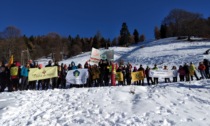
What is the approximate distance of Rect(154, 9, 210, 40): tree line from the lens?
68938mm

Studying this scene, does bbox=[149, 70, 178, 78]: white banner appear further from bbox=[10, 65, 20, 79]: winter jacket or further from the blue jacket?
bbox=[10, 65, 20, 79]: winter jacket

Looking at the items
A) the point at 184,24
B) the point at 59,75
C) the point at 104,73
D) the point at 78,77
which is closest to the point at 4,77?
the point at 59,75

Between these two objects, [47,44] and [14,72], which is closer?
[14,72]

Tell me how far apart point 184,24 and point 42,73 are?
65.4m

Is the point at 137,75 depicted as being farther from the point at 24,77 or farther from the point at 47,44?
the point at 47,44

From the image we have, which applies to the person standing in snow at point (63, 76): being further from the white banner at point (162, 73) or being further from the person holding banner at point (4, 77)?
the white banner at point (162, 73)

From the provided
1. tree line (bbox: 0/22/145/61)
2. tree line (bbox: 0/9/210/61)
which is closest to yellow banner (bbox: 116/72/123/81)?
tree line (bbox: 0/22/145/61)

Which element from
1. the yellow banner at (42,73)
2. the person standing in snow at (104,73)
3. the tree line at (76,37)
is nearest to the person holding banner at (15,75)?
the yellow banner at (42,73)

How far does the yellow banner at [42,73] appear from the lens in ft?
55.1

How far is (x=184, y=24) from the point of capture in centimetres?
7481

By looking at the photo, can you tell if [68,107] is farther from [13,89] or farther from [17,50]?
[17,50]

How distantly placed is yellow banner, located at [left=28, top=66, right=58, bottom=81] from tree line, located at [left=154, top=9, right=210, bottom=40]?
55962 mm

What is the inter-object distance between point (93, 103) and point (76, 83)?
672cm

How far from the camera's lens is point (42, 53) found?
89.6 m
